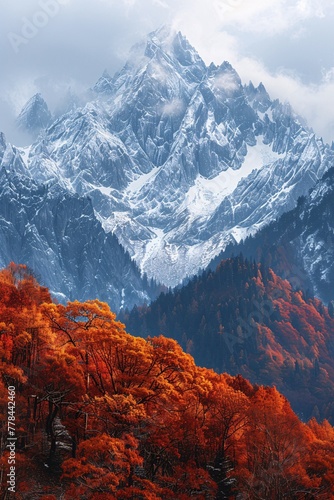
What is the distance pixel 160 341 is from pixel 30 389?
505 inches

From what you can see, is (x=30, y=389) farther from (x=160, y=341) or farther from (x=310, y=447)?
(x=310, y=447)

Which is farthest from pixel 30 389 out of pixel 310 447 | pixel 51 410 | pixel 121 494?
pixel 310 447

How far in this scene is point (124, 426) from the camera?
189ft

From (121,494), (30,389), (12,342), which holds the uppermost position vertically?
(12,342)

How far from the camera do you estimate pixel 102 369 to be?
2496 inches

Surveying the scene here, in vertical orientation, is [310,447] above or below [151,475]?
above

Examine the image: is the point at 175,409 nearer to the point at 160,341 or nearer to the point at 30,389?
the point at 160,341

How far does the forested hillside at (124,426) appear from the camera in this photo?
5678cm

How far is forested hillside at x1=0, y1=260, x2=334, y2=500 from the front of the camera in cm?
5678

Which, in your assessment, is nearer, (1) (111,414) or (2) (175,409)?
(1) (111,414)

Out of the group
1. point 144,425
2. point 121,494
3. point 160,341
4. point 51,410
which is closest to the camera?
point 121,494

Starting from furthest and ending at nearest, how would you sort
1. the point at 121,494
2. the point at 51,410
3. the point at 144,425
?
the point at 51,410, the point at 144,425, the point at 121,494

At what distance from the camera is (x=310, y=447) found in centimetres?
7019

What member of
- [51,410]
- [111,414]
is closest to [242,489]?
[111,414]
